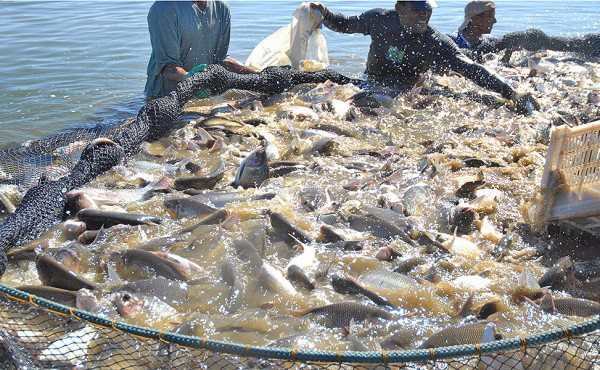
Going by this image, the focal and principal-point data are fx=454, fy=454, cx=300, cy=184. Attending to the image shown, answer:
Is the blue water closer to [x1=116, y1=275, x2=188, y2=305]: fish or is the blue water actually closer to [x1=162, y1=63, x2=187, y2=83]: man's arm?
[x1=162, y1=63, x2=187, y2=83]: man's arm

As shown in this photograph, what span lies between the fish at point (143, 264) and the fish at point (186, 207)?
2.31ft

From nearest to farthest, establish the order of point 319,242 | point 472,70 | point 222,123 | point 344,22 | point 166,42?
point 319,242 → point 222,123 → point 166,42 → point 472,70 → point 344,22

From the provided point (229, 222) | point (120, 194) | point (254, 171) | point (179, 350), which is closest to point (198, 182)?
point (254, 171)

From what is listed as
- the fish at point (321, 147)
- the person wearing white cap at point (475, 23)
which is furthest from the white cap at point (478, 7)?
the fish at point (321, 147)

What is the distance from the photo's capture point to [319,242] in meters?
3.51

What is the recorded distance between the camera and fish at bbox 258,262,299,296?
2.98 metres

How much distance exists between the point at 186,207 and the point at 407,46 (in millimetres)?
5033

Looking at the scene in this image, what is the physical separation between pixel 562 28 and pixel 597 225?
40.8 ft

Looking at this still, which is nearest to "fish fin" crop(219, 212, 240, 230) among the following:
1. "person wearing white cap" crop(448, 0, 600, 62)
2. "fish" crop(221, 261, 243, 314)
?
"fish" crop(221, 261, 243, 314)

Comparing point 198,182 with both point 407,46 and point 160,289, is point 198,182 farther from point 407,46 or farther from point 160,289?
point 407,46

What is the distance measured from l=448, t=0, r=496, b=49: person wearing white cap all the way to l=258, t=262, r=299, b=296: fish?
6.75 meters

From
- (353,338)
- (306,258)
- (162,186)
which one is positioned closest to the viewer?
(353,338)

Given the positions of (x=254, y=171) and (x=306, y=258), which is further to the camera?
(x=254, y=171)

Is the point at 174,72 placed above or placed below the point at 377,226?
above
